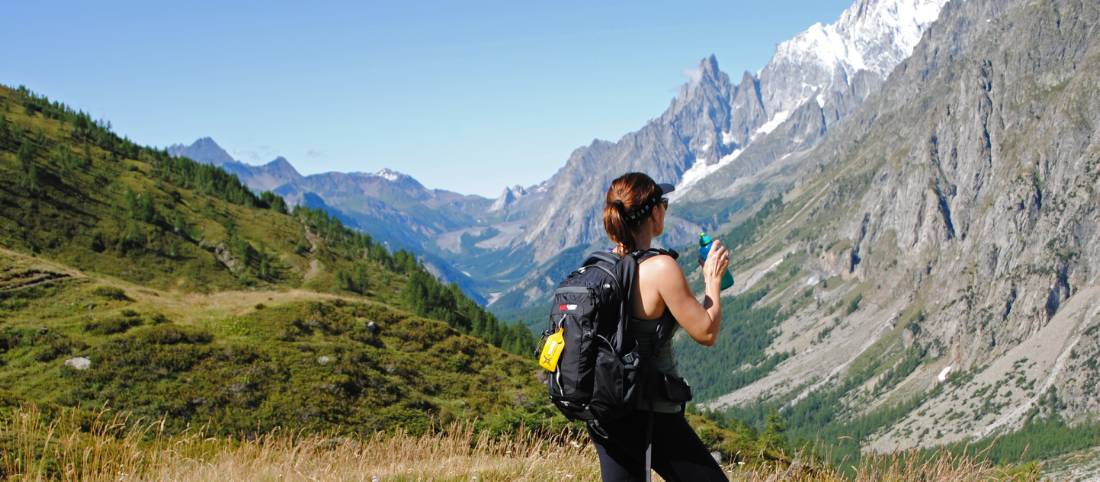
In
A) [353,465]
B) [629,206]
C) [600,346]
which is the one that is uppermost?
[629,206]

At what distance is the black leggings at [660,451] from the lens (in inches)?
295

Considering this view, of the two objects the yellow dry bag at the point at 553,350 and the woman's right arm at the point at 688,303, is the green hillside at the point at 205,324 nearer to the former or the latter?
the yellow dry bag at the point at 553,350

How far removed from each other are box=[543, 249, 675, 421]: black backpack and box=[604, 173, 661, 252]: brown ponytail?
41 centimetres

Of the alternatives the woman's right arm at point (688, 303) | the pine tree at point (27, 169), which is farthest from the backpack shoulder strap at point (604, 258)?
the pine tree at point (27, 169)

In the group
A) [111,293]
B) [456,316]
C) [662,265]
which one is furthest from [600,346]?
[456,316]

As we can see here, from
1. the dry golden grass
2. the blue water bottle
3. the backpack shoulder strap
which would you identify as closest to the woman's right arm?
the blue water bottle

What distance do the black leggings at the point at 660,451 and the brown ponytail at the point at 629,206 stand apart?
1.85 metres

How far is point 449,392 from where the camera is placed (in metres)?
47.7

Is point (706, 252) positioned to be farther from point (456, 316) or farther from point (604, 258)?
point (456, 316)

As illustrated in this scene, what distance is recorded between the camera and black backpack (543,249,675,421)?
7.12 m

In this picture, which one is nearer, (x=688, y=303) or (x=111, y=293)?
(x=688, y=303)

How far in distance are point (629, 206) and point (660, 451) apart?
2.55 meters

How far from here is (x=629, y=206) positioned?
25.3 ft

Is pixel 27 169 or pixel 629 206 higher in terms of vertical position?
pixel 27 169
